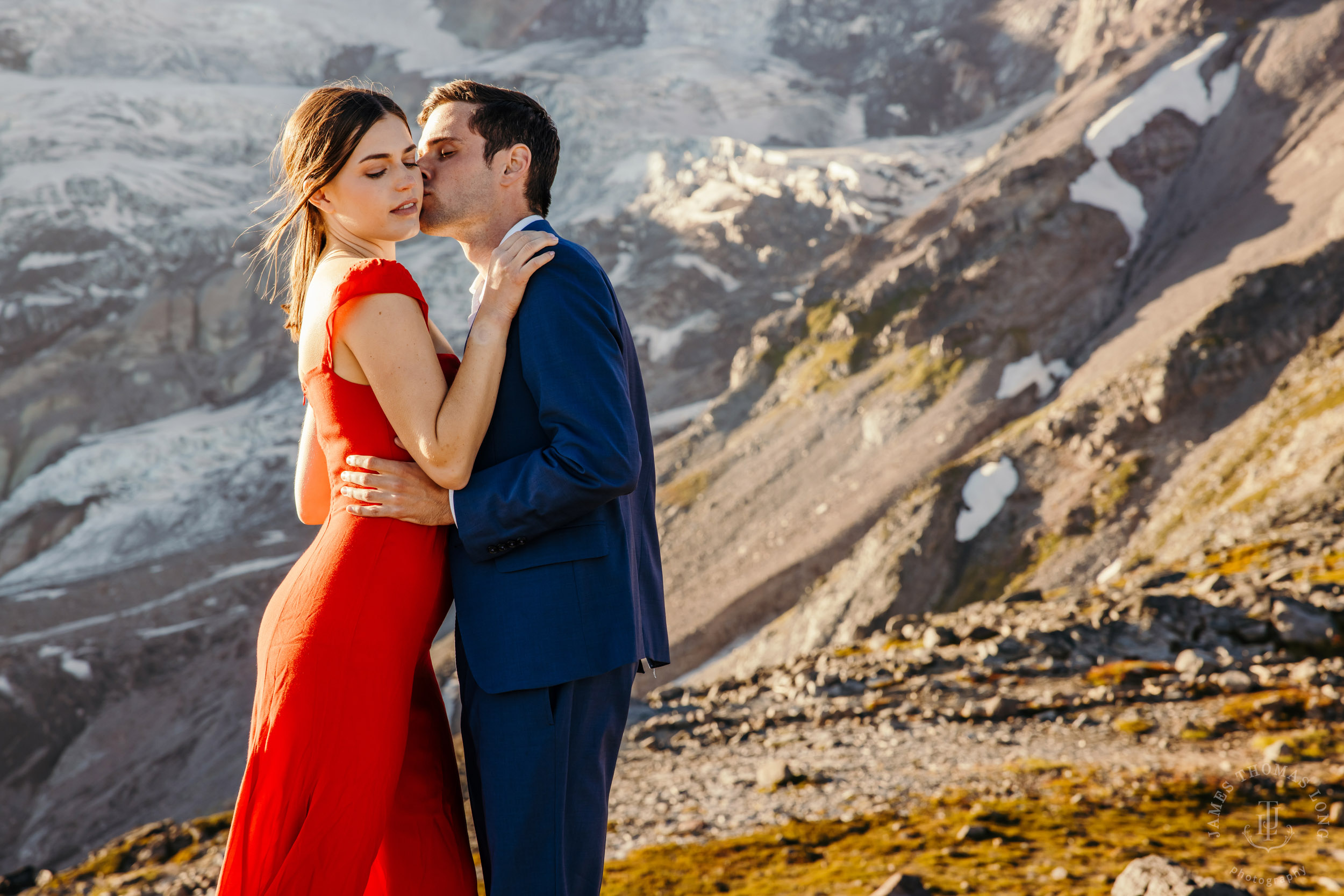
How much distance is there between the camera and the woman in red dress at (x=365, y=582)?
10.5 feet

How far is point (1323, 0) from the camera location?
2931 inches

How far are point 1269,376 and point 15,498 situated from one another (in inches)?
5051

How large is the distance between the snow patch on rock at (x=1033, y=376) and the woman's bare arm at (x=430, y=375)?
5946 centimetres

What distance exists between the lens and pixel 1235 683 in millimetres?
13297

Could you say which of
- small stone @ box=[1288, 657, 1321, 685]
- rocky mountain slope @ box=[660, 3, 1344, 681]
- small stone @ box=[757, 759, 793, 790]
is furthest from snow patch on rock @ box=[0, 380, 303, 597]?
small stone @ box=[1288, 657, 1321, 685]

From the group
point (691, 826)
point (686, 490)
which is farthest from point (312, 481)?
point (686, 490)

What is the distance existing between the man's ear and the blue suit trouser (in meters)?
1.83

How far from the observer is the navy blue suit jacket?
320 centimetres

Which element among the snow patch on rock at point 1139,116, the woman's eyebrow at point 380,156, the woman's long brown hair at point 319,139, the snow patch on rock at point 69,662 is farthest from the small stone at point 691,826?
the snow patch on rock at point 69,662

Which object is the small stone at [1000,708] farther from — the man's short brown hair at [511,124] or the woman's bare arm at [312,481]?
the man's short brown hair at [511,124]

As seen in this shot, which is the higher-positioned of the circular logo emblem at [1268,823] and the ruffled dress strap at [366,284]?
the ruffled dress strap at [366,284]

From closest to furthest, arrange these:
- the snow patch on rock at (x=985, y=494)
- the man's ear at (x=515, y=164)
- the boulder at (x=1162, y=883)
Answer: the man's ear at (x=515, y=164) < the boulder at (x=1162, y=883) < the snow patch on rock at (x=985, y=494)

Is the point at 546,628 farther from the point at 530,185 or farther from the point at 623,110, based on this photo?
the point at 623,110

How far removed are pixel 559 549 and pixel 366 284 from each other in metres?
1.17
